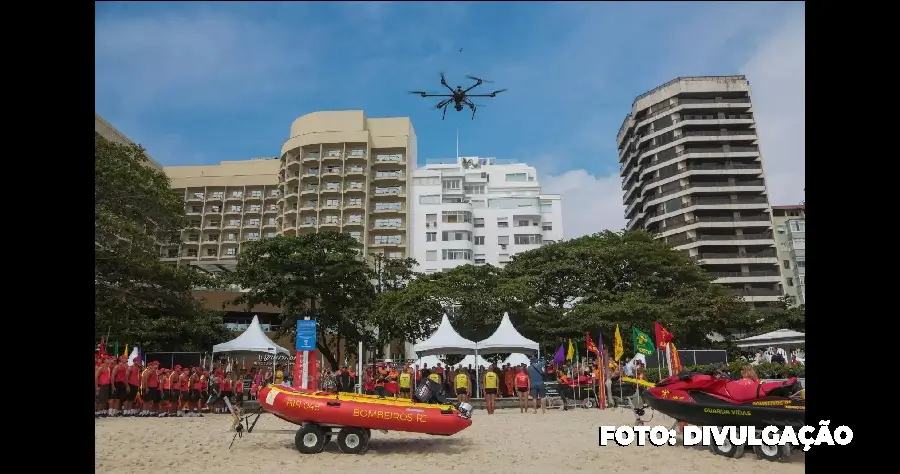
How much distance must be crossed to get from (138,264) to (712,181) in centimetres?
5743

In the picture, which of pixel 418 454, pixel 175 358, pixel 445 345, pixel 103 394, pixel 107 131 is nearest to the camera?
pixel 418 454

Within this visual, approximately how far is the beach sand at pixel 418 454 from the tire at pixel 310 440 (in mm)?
139

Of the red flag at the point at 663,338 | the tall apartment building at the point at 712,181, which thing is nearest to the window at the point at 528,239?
the tall apartment building at the point at 712,181

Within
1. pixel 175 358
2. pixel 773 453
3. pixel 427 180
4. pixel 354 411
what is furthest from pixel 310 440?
pixel 427 180

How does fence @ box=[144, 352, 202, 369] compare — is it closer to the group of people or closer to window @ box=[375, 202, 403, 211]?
the group of people

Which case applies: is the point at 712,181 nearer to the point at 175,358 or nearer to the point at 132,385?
the point at 175,358

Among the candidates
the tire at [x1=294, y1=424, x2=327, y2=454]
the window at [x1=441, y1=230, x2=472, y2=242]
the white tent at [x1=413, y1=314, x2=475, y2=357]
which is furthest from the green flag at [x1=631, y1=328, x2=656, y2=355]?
the window at [x1=441, y1=230, x2=472, y2=242]

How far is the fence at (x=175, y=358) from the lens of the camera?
23047 millimetres

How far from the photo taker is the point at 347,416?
389 inches

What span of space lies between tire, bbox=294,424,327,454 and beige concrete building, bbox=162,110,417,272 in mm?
52622

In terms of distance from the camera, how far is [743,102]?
65.9m
